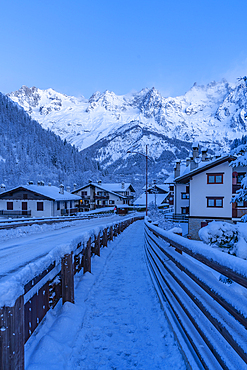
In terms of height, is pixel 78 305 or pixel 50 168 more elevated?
pixel 50 168

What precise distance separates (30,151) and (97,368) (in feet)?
454

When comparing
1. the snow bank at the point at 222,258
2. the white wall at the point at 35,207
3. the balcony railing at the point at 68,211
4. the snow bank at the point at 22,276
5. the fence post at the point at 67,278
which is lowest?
the balcony railing at the point at 68,211

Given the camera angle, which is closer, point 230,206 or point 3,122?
point 230,206

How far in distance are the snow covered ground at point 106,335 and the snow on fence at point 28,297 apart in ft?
0.91

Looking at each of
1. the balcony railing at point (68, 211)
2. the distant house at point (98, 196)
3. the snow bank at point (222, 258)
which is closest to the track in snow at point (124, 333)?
the snow bank at point (222, 258)

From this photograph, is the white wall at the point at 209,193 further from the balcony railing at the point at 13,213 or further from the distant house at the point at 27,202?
the balcony railing at the point at 13,213

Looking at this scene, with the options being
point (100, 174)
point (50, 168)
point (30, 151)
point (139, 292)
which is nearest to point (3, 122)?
point (30, 151)

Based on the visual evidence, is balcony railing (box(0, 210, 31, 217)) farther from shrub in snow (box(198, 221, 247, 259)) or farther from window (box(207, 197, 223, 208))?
shrub in snow (box(198, 221, 247, 259))

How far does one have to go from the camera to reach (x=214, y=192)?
30234 millimetres

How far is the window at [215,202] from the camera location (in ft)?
97.9

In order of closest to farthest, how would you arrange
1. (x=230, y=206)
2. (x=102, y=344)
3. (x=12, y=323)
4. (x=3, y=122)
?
(x=12, y=323)
(x=102, y=344)
(x=230, y=206)
(x=3, y=122)

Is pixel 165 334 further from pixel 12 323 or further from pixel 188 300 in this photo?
pixel 12 323

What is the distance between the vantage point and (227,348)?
2174 millimetres

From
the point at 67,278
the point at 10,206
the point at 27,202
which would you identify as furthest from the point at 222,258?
the point at 10,206
